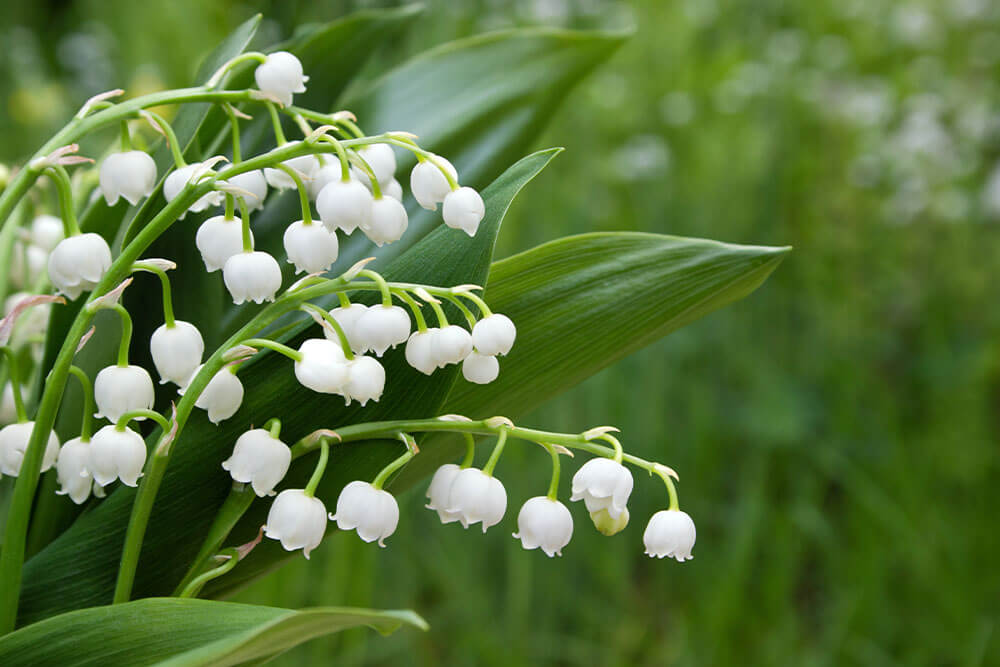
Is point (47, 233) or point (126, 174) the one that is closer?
point (126, 174)

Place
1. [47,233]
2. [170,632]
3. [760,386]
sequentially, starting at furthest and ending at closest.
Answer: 1. [760,386]
2. [47,233]
3. [170,632]

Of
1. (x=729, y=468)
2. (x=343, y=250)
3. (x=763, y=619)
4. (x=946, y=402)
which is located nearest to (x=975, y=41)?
(x=946, y=402)

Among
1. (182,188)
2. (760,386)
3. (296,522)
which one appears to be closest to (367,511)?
(296,522)

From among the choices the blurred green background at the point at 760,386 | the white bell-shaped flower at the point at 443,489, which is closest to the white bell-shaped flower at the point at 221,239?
the white bell-shaped flower at the point at 443,489

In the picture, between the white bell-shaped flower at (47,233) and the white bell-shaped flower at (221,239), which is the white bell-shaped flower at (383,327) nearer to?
the white bell-shaped flower at (221,239)

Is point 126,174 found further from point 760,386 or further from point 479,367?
point 760,386
